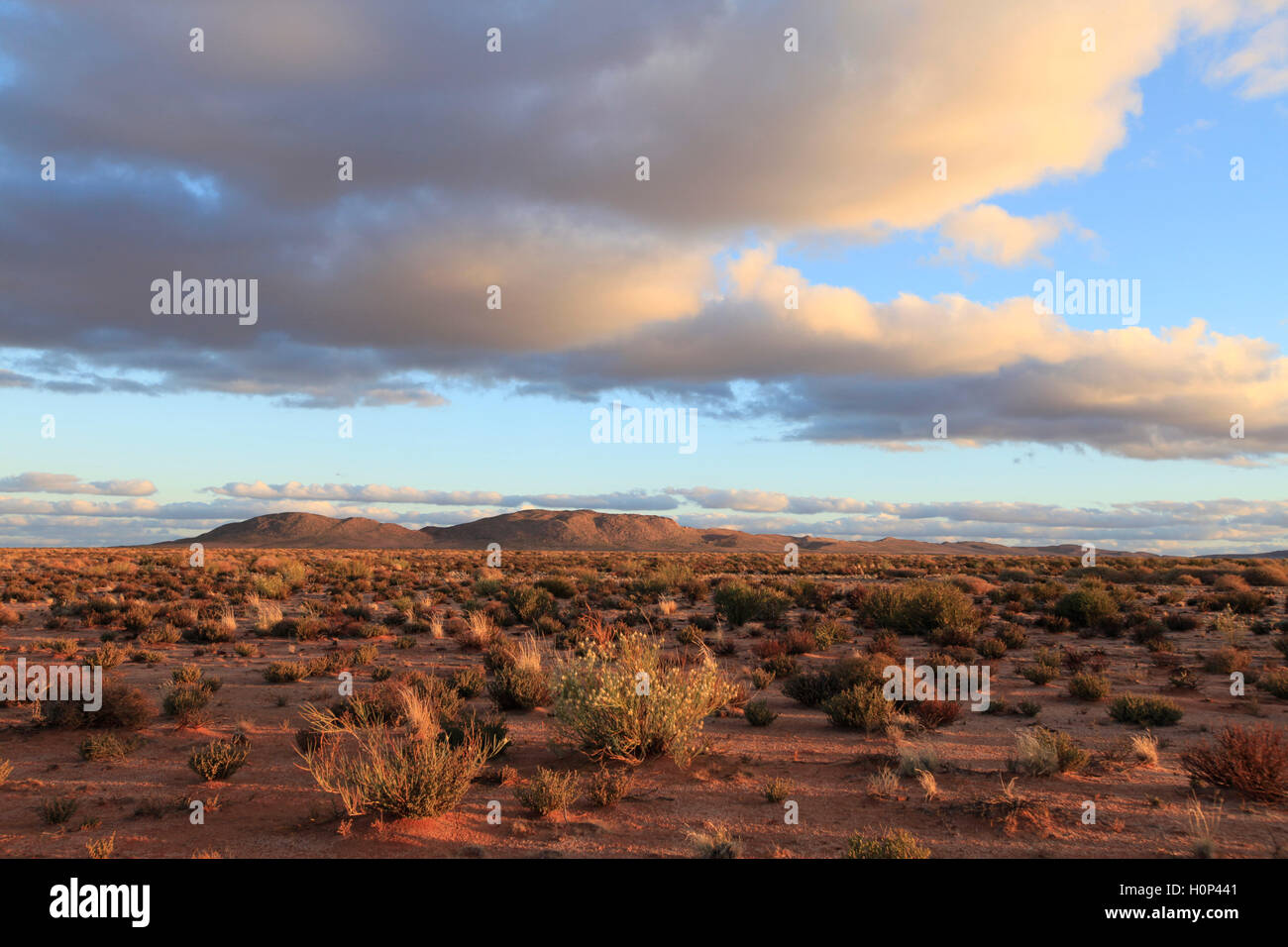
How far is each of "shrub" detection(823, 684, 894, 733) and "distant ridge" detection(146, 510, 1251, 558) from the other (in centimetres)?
12179

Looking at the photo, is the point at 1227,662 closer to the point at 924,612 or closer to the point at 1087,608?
the point at 1087,608

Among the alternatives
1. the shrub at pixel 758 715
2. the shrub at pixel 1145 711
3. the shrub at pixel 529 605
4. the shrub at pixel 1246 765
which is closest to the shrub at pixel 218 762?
the shrub at pixel 758 715

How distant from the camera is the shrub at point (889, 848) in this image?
583cm

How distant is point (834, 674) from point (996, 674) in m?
4.37

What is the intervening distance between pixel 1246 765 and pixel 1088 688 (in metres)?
4.53

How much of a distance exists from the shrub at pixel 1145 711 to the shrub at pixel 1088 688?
86 centimetres

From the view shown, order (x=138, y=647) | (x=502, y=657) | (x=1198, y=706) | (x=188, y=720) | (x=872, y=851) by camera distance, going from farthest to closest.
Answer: (x=138, y=647) → (x=502, y=657) → (x=1198, y=706) → (x=188, y=720) → (x=872, y=851)

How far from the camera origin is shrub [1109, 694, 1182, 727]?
405 inches

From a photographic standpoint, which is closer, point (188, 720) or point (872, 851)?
point (872, 851)

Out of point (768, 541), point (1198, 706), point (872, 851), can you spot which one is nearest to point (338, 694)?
point (872, 851)

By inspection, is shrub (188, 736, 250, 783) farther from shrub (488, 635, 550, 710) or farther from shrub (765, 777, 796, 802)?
shrub (765, 777, 796, 802)

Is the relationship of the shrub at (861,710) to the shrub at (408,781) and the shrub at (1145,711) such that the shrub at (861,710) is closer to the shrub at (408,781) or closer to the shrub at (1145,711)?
the shrub at (1145,711)

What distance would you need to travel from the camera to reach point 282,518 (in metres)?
152
